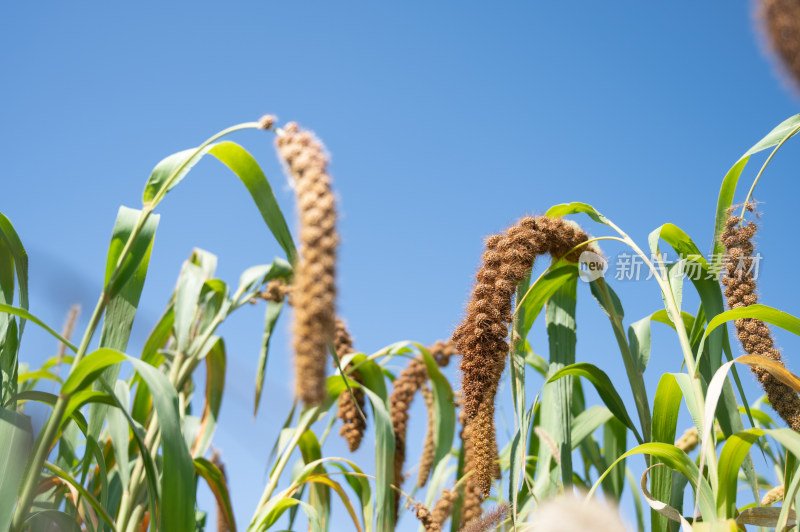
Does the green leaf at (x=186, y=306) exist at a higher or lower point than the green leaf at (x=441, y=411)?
higher

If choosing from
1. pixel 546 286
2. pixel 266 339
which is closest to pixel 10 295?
pixel 266 339

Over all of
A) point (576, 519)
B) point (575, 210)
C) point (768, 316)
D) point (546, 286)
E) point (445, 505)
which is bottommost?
point (445, 505)

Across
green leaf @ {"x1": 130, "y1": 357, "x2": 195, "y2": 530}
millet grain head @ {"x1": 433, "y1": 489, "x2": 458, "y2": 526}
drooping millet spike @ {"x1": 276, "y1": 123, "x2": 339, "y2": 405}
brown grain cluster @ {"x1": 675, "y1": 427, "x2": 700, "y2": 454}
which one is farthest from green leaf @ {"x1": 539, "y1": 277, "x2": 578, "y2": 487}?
drooping millet spike @ {"x1": 276, "y1": 123, "x2": 339, "y2": 405}

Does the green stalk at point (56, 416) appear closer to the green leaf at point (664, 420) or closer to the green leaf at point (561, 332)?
the green leaf at point (561, 332)

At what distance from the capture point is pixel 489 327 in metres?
1.32

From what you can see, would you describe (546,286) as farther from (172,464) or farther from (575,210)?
(172,464)

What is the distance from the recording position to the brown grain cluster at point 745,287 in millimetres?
1446

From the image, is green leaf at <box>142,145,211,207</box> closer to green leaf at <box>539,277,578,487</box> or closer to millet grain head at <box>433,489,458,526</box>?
green leaf at <box>539,277,578,487</box>

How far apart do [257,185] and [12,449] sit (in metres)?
0.67

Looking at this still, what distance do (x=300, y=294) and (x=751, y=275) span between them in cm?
121

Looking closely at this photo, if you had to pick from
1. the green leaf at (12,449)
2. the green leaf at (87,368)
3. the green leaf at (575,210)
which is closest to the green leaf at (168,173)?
the green leaf at (87,368)

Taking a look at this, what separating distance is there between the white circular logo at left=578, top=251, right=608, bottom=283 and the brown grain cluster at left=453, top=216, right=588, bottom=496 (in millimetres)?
166

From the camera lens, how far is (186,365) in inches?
82.4

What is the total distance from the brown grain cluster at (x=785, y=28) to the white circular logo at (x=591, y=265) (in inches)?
35.2
